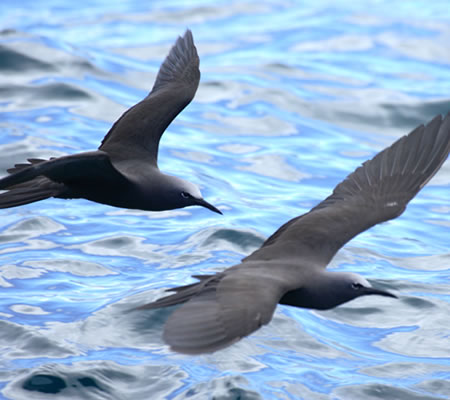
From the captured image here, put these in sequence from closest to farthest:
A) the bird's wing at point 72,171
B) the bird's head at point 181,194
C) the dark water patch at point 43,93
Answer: the bird's wing at point 72,171 → the bird's head at point 181,194 → the dark water patch at point 43,93

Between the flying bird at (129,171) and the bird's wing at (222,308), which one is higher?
the flying bird at (129,171)

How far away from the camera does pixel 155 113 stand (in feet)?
28.3

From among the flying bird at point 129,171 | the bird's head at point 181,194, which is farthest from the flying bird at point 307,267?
the flying bird at point 129,171

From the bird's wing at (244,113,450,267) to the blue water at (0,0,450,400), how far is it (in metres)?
1.23

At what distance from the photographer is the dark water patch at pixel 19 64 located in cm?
1580

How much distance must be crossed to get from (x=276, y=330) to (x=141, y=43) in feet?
39.1

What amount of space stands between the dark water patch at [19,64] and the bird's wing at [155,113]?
6769mm

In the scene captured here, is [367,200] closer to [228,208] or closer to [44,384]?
[44,384]

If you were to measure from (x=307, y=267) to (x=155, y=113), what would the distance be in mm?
2561

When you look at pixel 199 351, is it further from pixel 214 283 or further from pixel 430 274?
pixel 430 274

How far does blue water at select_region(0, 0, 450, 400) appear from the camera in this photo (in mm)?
7930

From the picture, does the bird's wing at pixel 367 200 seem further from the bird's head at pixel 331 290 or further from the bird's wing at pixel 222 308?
the bird's wing at pixel 222 308

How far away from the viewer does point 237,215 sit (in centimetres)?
1116

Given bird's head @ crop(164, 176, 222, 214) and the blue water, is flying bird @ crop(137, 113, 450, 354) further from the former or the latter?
the blue water
